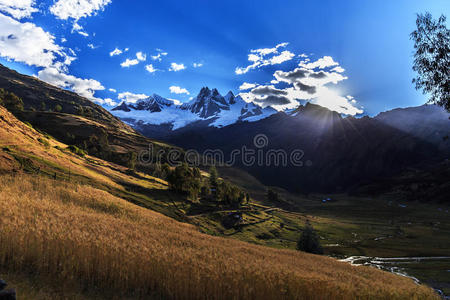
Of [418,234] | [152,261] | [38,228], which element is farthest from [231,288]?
[418,234]

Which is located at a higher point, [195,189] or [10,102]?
[10,102]

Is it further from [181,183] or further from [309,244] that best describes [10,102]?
[309,244]

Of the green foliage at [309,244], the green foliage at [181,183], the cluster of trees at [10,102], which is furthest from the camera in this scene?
the cluster of trees at [10,102]

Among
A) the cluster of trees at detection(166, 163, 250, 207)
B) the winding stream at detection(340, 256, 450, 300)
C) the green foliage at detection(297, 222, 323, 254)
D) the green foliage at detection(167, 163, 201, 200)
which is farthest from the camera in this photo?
the cluster of trees at detection(166, 163, 250, 207)

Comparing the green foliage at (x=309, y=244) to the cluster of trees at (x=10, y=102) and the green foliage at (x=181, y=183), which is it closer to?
the green foliage at (x=181, y=183)

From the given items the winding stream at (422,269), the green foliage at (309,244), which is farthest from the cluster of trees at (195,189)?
the winding stream at (422,269)

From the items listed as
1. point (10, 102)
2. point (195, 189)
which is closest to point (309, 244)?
point (195, 189)

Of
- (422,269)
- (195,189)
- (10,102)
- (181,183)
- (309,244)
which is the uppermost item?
(10,102)

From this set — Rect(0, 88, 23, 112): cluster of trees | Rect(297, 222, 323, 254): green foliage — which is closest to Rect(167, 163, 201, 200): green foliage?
Rect(297, 222, 323, 254): green foliage

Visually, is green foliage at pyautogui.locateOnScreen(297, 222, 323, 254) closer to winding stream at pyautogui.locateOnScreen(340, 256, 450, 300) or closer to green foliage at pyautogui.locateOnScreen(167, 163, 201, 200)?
winding stream at pyautogui.locateOnScreen(340, 256, 450, 300)

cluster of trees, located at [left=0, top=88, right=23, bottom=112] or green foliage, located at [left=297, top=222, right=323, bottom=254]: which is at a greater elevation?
cluster of trees, located at [left=0, top=88, right=23, bottom=112]

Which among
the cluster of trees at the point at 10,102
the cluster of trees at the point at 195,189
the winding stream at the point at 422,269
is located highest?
the cluster of trees at the point at 10,102

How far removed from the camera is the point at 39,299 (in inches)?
229

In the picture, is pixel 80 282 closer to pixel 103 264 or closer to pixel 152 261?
pixel 103 264
